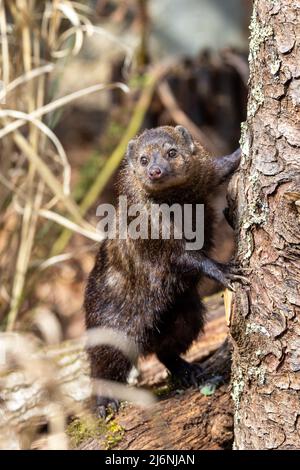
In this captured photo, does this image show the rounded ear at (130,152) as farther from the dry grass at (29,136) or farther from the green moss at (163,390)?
the green moss at (163,390)

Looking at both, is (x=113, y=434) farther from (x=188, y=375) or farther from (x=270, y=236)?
(x=270, y=236)

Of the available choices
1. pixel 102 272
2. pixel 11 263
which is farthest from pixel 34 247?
pixel 102 272

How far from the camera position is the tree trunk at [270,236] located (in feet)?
9.04

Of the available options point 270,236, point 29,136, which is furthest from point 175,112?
point 270,236

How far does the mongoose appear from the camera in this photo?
360 centimetres

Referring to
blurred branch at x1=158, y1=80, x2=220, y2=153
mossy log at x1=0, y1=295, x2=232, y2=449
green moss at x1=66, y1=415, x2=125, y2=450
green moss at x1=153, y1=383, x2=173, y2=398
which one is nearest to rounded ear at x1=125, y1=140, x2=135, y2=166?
mossy log at x1=0, y1=295, x2=232, y2=449

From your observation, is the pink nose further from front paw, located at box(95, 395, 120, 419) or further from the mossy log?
front paw, located at box(95, 395, 120, 419)

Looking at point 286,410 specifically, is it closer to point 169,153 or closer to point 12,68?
point 169,153

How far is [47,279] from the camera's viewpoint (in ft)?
20.7

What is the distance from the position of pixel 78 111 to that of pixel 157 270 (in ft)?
19.3

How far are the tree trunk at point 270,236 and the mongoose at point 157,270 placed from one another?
1.78ft

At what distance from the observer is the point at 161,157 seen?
373 centimetres

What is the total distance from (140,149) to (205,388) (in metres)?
1.29
